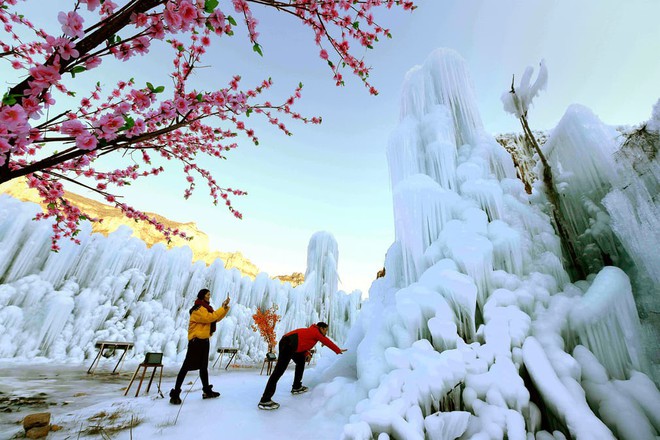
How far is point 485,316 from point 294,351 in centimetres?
251

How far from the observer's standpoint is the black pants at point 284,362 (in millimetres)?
3484

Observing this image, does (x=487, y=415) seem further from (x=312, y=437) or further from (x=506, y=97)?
(x=506, y=97)

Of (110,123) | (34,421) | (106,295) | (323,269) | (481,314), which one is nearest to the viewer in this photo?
(110,123)

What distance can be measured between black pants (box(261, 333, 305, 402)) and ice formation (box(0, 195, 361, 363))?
9.17m

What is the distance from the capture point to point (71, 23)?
55.7 inches

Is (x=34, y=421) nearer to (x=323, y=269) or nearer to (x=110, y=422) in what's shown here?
(x=110, y=422)

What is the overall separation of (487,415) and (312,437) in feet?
5.38

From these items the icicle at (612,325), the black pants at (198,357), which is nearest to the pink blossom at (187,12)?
the black pants at (198,357)

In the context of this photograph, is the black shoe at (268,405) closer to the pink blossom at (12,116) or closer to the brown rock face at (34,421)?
the brown rock face at (34,421)

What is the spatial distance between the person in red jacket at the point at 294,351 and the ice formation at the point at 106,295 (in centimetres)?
918

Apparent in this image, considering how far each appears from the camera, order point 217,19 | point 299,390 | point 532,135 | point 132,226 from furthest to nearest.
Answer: point 132,226, point 532,135, point 299,390, point 217,19

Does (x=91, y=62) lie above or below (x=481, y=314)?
above

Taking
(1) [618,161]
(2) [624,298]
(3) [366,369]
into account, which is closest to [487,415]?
(3) [366,369]

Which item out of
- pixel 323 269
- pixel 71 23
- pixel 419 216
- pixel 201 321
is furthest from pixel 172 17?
pixel 323 269
